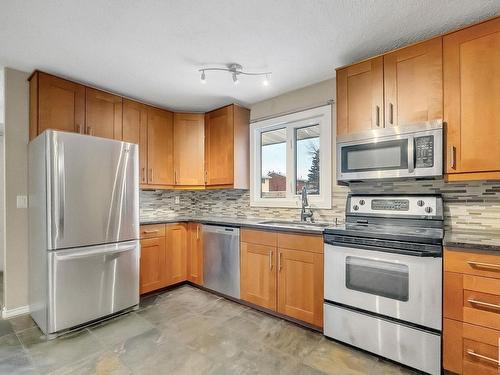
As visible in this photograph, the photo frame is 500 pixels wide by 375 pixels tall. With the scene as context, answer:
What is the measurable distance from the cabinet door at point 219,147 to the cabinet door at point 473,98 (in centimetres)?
219

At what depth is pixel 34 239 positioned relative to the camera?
2.36 m

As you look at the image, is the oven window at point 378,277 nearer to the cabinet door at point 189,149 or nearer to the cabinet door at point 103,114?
the cabinet door at point 189,149

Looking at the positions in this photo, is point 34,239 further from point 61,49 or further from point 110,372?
point 61,49

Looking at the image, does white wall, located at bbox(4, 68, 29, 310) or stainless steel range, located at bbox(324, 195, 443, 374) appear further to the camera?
white wall, located at bbox(4, 68, 29, 310)

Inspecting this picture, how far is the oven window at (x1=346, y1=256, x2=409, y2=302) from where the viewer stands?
5.93 feet

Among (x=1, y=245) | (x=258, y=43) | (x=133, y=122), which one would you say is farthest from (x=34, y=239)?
(x=258, y=43)

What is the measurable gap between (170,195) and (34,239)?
1.75 metres

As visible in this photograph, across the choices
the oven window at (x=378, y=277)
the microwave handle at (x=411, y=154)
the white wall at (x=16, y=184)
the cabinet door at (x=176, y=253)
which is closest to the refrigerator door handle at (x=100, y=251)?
the cabinet door at (x=176, y=253)

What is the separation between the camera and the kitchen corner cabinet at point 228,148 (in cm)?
331

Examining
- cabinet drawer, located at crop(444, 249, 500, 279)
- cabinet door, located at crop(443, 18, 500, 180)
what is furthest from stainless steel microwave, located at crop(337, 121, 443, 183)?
cabinet drawer, located at crop(444, 249, 500, 279)

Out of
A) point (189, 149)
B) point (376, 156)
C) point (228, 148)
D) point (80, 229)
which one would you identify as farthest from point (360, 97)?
point (80, 229)

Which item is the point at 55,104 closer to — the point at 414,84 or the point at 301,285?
the point at 301,285

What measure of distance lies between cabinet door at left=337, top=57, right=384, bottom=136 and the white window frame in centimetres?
45

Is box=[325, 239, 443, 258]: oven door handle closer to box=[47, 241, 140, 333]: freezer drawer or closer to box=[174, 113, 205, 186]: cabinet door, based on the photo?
box=[47, 241, 140, 333]: freezer drawer
